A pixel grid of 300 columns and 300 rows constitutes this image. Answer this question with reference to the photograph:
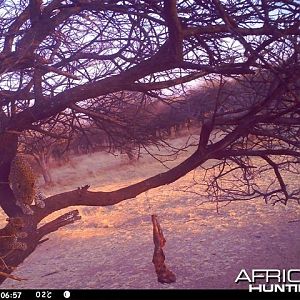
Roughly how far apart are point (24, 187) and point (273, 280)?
3.67 m

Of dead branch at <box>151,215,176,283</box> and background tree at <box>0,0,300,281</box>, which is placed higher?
background tree at <box>0,0,300,281</box>

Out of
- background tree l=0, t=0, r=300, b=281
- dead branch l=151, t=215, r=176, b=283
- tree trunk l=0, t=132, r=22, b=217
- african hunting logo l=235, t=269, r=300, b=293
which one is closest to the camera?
background tree l=0, t=0, r=300, b=281

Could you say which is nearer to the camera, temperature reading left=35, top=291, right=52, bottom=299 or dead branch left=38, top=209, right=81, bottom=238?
dead branch left=38, top=209, right=81, bottom=238

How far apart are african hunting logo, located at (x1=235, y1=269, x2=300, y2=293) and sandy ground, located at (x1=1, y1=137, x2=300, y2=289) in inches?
11.5

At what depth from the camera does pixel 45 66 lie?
3959mm

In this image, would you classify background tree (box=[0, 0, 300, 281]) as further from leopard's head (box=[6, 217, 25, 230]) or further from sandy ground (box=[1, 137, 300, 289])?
sandy ground (box=[1, 137, 300, 289])

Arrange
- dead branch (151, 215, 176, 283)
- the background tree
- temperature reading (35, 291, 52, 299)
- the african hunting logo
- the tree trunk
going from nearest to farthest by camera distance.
A: the background tree, the tree trunk, temperature reading (35, 291, 52, 299), the african hunting logo, dead branch (151, 215, 176, 283)

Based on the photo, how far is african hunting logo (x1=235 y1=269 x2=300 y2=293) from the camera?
18.3 feet

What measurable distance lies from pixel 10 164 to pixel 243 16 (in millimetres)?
2551

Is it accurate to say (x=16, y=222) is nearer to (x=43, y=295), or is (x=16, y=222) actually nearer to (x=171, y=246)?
(x=43, y=295)

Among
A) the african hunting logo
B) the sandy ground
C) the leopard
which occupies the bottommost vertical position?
the sandy ground

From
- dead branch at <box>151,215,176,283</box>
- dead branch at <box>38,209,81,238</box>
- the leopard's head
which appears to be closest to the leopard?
dead branch at <box>38,209,81,238</box>

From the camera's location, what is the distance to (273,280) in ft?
21.6

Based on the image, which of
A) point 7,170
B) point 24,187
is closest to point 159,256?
point 24,187
